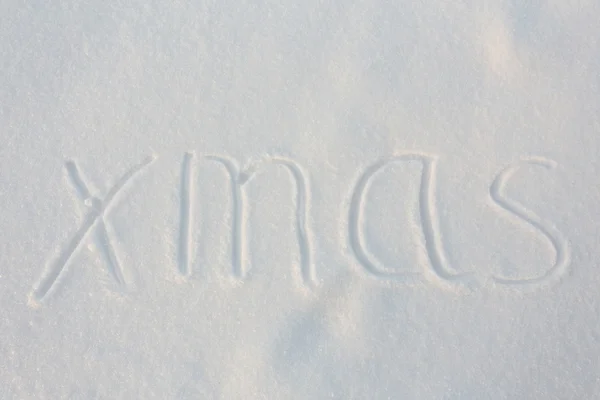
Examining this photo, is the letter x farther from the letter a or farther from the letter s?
the letter s

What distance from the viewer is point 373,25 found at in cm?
102

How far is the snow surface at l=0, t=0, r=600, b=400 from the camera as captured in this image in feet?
3.01

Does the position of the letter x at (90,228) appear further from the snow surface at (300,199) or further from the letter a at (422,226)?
the letter a at (422,226)

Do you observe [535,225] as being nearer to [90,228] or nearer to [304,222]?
[304,222]

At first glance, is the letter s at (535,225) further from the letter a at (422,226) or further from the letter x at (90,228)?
the letter x at (90,228)

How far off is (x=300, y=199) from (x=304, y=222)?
0.13 feet

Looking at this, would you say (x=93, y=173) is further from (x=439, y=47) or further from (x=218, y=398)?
(x=439, y=47)

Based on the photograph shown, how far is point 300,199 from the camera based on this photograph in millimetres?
981

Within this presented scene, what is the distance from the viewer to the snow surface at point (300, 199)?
918mm

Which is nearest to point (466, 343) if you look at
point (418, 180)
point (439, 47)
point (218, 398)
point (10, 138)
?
point (418, 180)

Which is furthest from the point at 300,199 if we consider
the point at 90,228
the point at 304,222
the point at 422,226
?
the point at 90,228

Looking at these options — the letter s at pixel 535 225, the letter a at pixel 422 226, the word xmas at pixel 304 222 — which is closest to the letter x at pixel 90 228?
the word xmas at pixel 304 222

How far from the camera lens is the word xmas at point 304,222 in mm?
950

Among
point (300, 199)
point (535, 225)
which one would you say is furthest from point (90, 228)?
point (535, 225)
